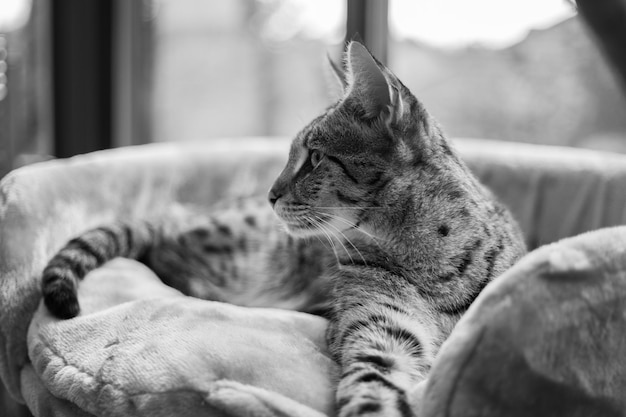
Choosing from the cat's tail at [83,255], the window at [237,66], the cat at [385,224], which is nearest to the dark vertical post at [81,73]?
the window at [237,66]

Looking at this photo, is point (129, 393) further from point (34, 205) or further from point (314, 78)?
point (314, 78)

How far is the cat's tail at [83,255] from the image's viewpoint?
1383 mm

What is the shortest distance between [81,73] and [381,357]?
249 cm

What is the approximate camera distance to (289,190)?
4.55ft

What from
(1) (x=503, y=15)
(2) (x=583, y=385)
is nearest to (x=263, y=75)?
(1) (x=503, y=15)

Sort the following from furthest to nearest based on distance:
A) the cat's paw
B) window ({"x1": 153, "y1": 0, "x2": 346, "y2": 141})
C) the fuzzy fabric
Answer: window ({"x1": 153, "y1": 0, "x2": 346, "y2": 141}) < the cat's paw < the fuzzy fabric

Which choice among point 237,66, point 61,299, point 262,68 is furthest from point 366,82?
point 237,66

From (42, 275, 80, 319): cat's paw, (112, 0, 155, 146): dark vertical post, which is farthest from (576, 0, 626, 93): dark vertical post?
(112, 0, 155, 146): dark vertical post

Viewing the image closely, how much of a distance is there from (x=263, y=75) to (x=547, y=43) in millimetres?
1298

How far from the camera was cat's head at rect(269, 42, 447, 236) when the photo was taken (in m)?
1.29

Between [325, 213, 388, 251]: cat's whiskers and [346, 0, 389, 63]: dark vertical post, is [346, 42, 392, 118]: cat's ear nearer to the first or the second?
[325, 213, 388, 251]: cat's whiskers

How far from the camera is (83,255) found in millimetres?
1539

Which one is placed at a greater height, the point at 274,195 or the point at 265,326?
the point at 274,195

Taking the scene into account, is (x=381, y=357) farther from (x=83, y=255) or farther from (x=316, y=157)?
(x=83, y=255)
